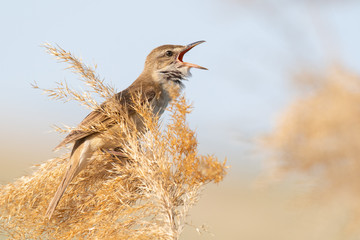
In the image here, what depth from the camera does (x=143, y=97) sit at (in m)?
3.49

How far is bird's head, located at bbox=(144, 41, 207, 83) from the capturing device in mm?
3924

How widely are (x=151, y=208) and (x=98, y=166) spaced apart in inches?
24.2

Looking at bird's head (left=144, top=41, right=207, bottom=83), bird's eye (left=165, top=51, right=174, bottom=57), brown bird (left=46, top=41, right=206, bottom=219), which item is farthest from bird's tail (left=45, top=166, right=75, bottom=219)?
bird's eye (left=165, top=51, right=174, bottom=57)

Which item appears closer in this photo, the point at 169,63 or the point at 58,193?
the point at 58,193

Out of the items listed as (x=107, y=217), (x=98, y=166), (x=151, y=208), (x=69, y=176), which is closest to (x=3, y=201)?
(x=69, y=176)

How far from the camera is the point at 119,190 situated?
2199mm

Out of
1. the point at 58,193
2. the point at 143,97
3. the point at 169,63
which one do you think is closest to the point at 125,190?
the point at 58,193

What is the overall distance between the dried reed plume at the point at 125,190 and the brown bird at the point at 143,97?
99 millimetres

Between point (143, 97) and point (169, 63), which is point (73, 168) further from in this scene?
point (169, 63)

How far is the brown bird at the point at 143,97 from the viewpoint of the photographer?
8.64ft

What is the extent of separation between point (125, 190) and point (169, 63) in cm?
209

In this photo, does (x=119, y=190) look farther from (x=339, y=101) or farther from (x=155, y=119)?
(x=339, y=101)

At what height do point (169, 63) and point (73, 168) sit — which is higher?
point (169, 63)

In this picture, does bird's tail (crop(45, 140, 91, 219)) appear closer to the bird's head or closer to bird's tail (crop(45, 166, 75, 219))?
bird's tail (crop(45, 166, 75, 219))
